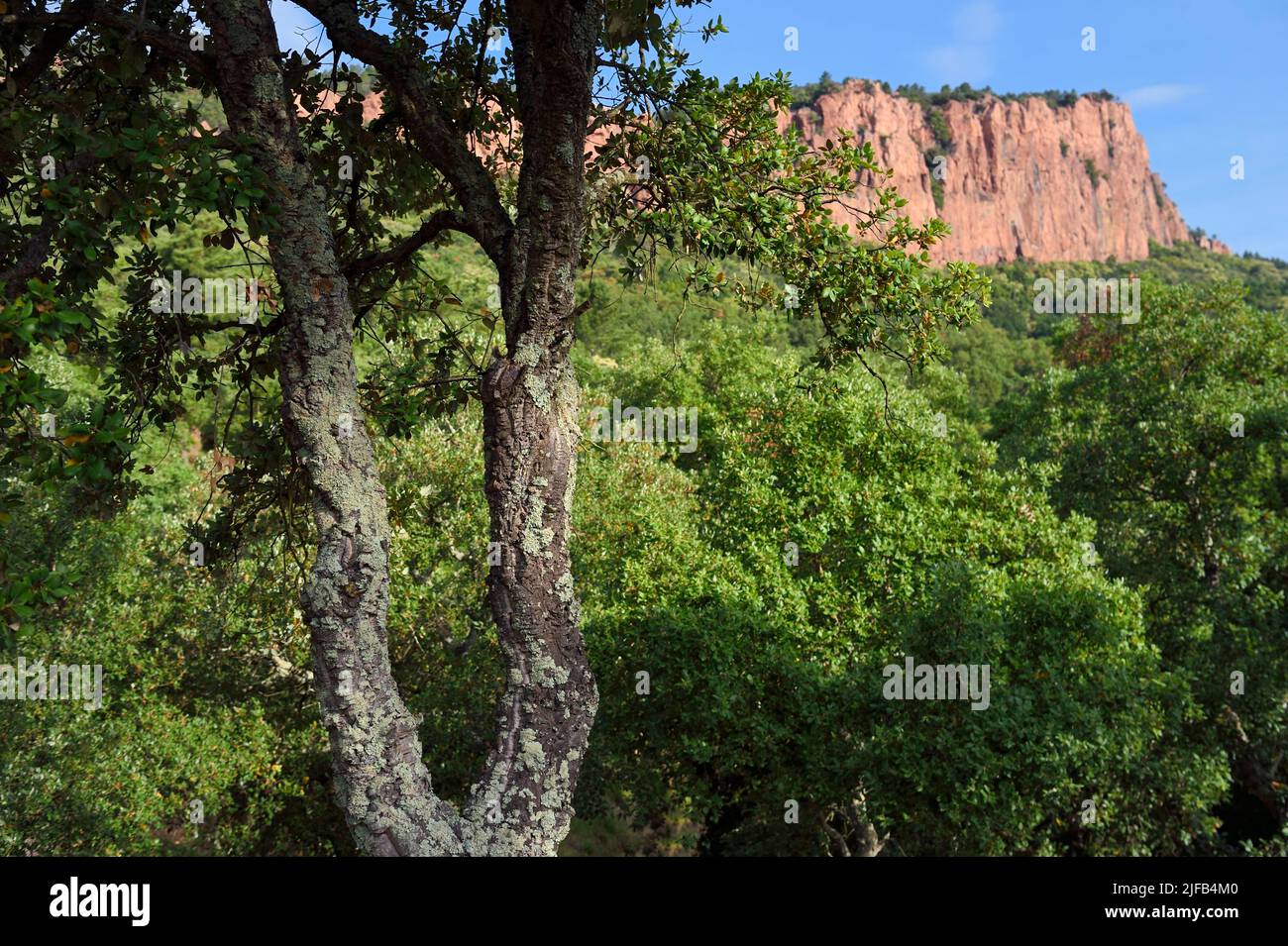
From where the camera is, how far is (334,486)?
14.9ft

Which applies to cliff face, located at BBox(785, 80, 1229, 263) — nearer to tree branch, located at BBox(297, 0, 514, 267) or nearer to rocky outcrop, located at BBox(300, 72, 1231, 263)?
rocky outcrop, located at BBox(300, 72, 1231, 263)

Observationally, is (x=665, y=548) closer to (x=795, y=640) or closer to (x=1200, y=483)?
(x=795, y=640)

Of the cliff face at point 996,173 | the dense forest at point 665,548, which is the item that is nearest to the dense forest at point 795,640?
the dense forest at point 665,548

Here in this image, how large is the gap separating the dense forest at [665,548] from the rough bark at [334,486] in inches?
2.0

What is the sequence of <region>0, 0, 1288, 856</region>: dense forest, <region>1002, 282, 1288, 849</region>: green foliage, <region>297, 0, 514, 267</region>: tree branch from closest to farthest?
<region>0, 0, 1288, 856</region>: dense forest → <region>297, 0, 514, 267</region>: tree branch → <region>1002, 282, 1288, 849</region>: green foliage

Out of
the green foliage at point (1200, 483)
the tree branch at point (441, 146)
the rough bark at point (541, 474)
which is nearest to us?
the rough bark at point (541, 474)

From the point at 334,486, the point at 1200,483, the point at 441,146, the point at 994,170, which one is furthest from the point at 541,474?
the point at 994,170

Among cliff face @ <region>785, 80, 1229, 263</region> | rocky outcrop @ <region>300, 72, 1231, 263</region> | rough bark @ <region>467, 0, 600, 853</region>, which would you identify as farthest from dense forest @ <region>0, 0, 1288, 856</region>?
cliff face @ <region>785, 80, 1229, 263</region>

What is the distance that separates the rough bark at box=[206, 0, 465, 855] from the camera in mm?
4344

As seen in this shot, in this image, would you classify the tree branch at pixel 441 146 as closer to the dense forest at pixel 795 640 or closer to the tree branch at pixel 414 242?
the tree branch at pixel 414 242

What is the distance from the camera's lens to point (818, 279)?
20.5ft

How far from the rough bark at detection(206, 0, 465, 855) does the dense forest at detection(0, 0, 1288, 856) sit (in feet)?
0.16

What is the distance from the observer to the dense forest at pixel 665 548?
5066mm
